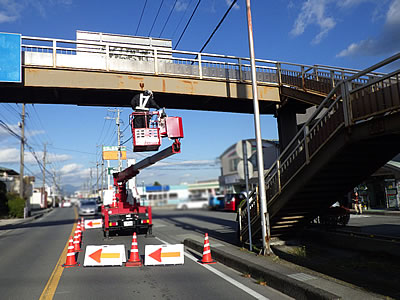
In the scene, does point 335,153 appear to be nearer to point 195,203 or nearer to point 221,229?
point 221,229

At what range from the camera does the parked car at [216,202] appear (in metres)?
39.3

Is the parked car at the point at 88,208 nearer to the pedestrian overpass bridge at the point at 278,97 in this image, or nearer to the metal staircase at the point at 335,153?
the pedestrian overpass bridge at the point at 278,97

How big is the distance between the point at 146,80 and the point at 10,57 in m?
5.38

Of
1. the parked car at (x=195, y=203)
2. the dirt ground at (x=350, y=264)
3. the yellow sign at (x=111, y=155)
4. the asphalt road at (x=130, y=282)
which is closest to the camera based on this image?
the asphalt road at (x=130, y=282)

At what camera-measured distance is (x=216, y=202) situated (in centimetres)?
4016

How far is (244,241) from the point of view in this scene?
38.4 ft

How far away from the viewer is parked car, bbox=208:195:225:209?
39312 millimetres

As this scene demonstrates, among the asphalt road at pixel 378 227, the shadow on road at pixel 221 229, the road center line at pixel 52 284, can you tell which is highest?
the road center line at pixel 52 284

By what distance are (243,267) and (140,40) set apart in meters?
16.5

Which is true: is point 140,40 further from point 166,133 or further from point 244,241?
point 244,241

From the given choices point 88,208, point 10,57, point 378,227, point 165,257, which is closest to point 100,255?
point 165,257

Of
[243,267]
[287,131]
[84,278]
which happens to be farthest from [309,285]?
[287,131]

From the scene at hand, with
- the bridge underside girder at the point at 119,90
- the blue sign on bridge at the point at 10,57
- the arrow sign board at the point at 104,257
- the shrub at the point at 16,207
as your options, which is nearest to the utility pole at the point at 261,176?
the arrow sign board at the point at 104,257

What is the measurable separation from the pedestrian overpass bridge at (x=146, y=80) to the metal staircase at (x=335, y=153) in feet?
16.6
